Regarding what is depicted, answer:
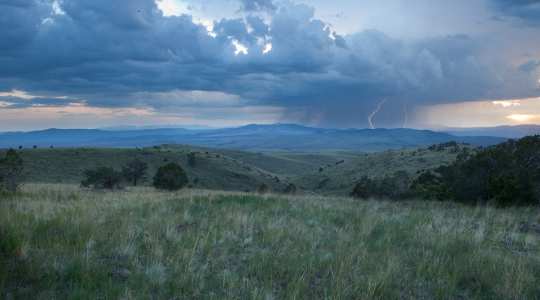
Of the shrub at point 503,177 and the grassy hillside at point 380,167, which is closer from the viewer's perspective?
the shrub at point 503,177

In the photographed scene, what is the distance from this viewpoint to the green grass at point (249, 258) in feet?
15.1

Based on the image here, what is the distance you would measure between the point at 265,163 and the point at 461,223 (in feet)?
489

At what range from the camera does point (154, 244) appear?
6.21 metres

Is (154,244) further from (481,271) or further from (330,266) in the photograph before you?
(481,271)

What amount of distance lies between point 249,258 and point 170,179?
1025 inches

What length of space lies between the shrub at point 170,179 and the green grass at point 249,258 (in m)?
21.4

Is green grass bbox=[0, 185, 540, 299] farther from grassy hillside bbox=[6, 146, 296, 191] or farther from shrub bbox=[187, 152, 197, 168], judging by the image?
shrub bbox=[187, 152, 197, 168]

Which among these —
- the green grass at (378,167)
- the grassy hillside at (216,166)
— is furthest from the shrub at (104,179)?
the green grass at (378,167)

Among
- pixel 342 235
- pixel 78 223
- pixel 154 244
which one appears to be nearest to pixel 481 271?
pixel 342 235

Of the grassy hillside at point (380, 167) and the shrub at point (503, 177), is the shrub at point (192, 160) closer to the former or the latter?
the grassy hillside at point (380, 167)

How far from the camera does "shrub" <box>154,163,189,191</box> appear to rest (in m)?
30.5

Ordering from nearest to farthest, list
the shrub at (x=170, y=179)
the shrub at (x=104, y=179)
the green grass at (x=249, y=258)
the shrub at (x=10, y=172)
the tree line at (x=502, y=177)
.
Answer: the green grass at (x=249, y=258)
the tree line at (x=502, y=177)
the shrub at (x=10, y=172)
the shrub at (x=104, y=179)
the shrub at (x=170, y=179)

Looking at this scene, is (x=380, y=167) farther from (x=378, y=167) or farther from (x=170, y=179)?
(x=170, y=179)

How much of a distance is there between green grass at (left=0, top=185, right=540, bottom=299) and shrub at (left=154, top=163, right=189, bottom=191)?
2144 centimetres
